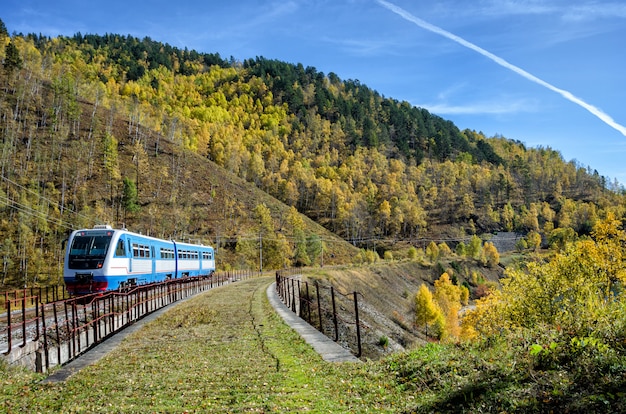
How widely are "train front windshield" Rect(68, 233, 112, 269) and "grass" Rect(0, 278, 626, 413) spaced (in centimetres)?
1291

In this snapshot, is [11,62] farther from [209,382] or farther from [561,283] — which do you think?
[209,382]

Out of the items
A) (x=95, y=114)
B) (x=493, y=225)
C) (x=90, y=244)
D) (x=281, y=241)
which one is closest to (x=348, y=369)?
(x=90, y=244)

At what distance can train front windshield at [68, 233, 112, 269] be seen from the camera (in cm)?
2317

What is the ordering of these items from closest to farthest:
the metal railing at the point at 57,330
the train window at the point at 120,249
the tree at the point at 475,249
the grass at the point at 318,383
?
the grass at the point at 318,383
the metal railing at the point at 57,330
the train window at the point at 120,249
the tree at the point at 475,249

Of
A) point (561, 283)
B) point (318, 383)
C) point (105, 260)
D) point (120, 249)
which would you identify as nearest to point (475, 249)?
point (561, 283)

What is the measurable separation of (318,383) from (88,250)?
64.1ft

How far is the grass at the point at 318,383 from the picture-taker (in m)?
5.25

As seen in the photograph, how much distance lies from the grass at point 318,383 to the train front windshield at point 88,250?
1291cm

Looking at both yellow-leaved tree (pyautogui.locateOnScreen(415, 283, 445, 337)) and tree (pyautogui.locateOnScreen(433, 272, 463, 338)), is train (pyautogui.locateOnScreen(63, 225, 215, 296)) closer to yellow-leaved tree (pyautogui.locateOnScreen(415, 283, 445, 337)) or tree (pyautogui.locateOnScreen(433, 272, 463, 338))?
yellow-leaved tree (pyautogui.locateOnScreen(415, 283, 445, 337))

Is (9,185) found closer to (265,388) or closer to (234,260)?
(234,260)

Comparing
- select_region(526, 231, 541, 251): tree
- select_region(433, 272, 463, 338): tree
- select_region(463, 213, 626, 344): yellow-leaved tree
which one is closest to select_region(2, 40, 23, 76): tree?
select_region(433, 272, 463, 338): tree

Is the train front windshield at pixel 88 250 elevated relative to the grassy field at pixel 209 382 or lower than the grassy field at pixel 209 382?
elevated

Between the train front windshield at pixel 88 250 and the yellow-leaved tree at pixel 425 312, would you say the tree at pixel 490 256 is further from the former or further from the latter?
the train front windshield at pixel 88 250

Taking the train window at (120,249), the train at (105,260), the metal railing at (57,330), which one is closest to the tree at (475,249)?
the train at (105,260)
